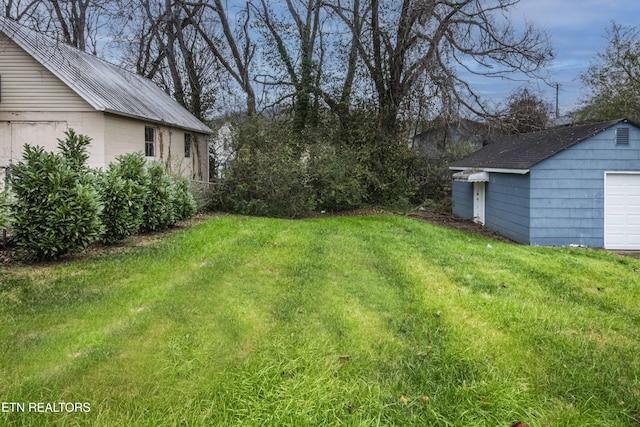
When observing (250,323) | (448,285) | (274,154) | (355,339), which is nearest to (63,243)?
(250,323)

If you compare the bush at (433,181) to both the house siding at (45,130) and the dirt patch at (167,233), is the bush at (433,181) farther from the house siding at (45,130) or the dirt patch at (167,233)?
the house siding at (45,130)

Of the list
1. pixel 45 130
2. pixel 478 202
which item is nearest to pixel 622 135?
A: pixel 478 202

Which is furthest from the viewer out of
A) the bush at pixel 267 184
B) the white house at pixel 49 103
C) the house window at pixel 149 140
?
the house window at pixel 149 140

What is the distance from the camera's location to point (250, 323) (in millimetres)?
4227

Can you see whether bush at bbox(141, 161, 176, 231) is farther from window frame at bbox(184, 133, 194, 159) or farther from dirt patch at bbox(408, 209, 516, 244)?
window frame at bbox(184, 133, 194, 159)

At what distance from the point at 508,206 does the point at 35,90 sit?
13.2 m

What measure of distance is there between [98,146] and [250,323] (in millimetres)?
9550

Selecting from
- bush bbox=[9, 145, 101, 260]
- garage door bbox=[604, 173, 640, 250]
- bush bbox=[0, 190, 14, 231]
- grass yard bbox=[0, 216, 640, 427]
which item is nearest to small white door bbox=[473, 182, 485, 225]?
garage door bbox=[604, 173, 640, 250]

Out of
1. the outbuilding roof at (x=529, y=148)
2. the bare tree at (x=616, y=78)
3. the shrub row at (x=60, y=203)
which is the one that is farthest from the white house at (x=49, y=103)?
the bare tree at (x=616, y=78)

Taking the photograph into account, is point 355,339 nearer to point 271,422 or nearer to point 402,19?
point 271,422

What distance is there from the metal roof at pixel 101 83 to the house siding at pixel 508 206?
10.7m

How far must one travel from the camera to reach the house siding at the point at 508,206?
11.4 meters

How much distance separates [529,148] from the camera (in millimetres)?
12898

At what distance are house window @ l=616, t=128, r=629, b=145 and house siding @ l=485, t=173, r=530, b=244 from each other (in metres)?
2.32
